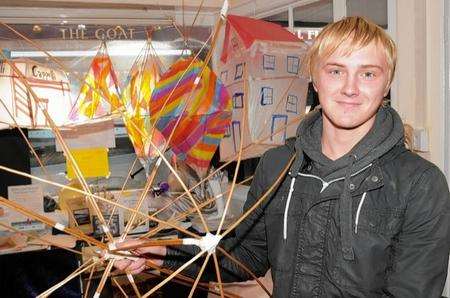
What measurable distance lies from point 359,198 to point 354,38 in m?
0.30

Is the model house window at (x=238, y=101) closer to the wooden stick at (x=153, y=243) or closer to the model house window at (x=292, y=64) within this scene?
the model house window at (x=292, y=64)

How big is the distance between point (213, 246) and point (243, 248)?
457 mm

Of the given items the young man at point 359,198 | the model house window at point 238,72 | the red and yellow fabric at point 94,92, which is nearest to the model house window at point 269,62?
the model house window at point 238,72

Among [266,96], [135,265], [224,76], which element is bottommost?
[135,265]

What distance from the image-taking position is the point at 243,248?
1.12 meters

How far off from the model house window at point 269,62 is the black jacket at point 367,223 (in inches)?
41.4

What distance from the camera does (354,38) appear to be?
34.1 inches

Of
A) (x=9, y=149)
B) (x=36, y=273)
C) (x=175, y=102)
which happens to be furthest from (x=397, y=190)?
(x=9, y=149)

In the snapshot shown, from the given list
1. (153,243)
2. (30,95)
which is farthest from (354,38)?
(30,95)

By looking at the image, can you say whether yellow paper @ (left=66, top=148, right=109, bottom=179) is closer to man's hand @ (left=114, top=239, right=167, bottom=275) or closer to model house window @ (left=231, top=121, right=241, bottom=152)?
model house window @ (left=231, top=121, right=241, bottom=152)

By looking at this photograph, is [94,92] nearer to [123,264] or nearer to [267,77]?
[267,77]

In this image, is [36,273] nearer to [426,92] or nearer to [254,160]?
[254,160]

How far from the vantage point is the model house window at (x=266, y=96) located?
6.55 feet

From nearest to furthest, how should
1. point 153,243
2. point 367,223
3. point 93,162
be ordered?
point 153,243
point 367,223
point 93,162
